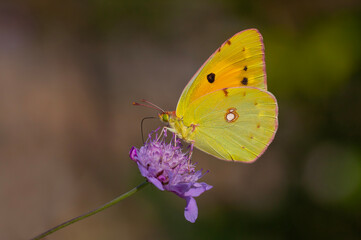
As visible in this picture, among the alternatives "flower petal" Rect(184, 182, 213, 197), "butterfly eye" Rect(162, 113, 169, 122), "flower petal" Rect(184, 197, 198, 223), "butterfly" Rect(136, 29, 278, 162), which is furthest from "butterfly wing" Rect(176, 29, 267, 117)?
"flower petal" Rect(184, 197, 198, 223)

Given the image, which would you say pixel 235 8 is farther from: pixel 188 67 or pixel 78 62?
pixel 78 62

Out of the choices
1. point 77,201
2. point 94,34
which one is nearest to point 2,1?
point 94,34

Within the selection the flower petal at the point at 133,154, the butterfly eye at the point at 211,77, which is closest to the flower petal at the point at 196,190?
the flower petal at the point at 133,154

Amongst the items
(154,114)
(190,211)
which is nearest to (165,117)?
(190,211)

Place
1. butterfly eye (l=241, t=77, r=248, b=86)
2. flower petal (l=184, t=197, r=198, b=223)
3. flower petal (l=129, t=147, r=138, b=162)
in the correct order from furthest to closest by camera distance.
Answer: butterfly eye (l=241, t=77, r=248, b=86), flower petal (l=129, t=147, r=138, b=162), flower petal (l=184, t=197, r=198, b=223)

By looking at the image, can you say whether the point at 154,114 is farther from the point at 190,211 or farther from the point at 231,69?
the point at 190,211

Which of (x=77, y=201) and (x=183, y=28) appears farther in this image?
(x=183, y=28)

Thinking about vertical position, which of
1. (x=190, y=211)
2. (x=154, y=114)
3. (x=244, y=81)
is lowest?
(x=154, y=114)

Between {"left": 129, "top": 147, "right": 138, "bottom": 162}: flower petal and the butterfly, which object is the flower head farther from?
the butterfly
